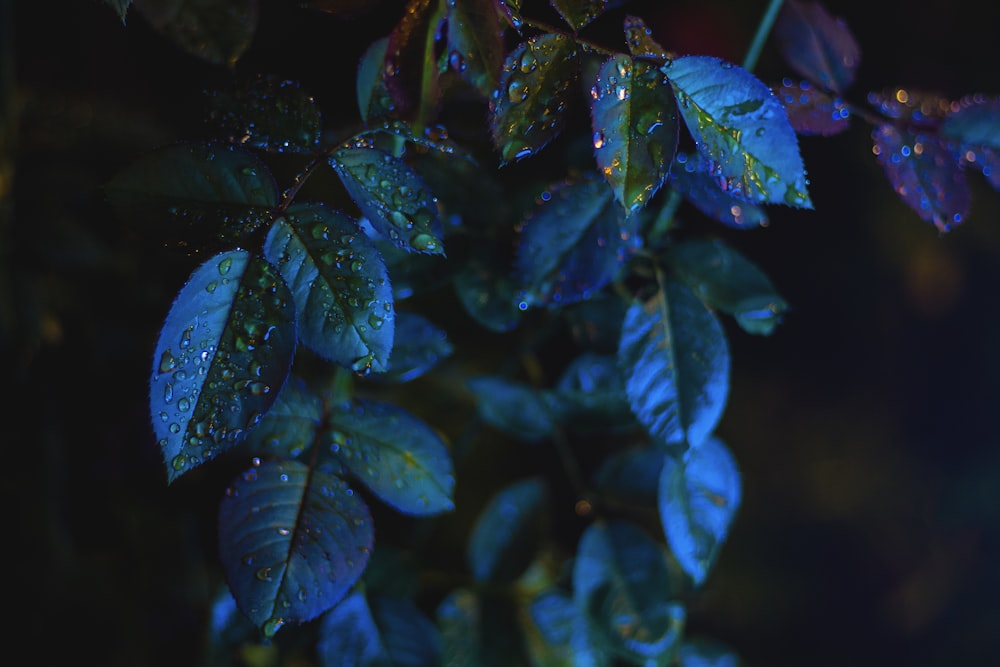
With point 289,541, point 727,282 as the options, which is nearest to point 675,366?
point 727,282

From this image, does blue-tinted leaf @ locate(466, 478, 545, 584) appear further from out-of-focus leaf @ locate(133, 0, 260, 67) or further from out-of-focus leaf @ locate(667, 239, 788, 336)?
out-of-focus leaf @ locate(133, 0, 260, 67)

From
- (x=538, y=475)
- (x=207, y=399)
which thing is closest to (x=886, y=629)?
(x=538, y=475)

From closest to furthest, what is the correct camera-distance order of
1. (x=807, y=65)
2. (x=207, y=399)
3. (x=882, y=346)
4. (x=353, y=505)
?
(x=207, y=399)
(x=353, y=505)
(x=807, y=65)
(x=882, y=346)

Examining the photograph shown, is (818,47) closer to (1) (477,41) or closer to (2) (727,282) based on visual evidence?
(2) (727,282)

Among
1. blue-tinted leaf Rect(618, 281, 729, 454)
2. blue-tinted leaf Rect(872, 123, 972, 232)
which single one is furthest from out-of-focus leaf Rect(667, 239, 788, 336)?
blue-tinted leaf Rect(872, 123, 972, 232)

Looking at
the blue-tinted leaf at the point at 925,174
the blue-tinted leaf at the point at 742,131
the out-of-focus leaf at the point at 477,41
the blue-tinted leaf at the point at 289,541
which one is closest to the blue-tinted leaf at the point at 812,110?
the blue-tinted leaf at the point at 925,174

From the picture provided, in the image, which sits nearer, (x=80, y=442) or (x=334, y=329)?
(x=334, y=329)

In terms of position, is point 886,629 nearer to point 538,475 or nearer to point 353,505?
point 538,475

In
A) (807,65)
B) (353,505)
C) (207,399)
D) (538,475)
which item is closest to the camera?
(207,399)
